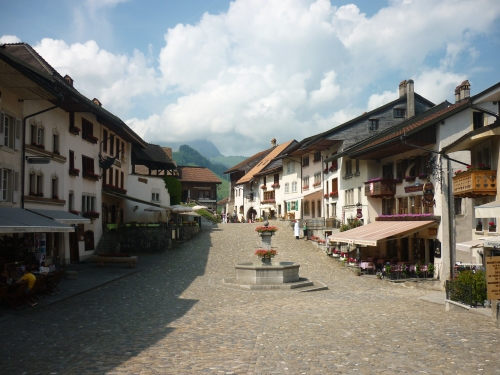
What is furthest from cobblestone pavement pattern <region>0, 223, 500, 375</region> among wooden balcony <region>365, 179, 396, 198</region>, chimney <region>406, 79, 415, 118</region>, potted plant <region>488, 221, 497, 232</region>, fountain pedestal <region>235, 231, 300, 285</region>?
chimney <region>406, 79, 415, 118</region>

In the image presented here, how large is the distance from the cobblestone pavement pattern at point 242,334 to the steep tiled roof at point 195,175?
55746 millimetres

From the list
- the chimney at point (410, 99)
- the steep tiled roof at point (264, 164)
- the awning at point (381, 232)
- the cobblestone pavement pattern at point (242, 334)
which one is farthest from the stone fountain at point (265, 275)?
the steep tiled roof at point (264, 164)

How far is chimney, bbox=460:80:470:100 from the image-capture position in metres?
36.2

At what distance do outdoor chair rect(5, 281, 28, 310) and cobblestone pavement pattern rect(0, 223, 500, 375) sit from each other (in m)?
0.54

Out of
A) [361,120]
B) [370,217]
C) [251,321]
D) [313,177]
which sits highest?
[361,120]

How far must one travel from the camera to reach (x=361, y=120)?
44.9 m

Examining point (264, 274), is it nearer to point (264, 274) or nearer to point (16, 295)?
point (264, 274)

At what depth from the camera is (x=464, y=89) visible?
36.3m

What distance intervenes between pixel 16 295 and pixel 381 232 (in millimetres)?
20215

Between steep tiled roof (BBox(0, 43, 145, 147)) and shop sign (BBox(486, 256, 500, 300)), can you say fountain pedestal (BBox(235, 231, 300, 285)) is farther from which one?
steep tiled roof (BBox(0, 43, 145, 147))

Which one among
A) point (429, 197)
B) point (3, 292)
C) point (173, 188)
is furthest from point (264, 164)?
point (3, 292)

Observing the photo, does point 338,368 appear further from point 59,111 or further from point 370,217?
point 370,217

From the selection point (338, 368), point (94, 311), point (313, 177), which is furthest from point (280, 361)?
point (313, 177)

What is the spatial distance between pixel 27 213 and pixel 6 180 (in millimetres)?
1904
